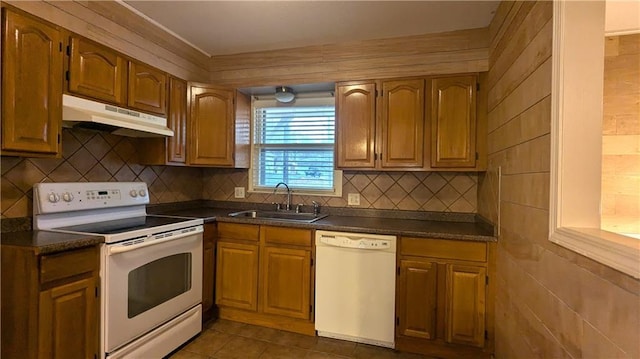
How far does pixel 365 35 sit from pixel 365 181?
1.29 metres

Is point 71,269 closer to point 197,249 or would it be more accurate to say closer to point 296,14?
point 197,249

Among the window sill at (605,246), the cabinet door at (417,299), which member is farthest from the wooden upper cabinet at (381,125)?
the window sill at (605,246)

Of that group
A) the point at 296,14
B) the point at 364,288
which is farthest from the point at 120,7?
the point at 364,288

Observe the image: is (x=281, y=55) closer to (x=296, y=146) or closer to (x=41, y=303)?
(x=296, y=146)

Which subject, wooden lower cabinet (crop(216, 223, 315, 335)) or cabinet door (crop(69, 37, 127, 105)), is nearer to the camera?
cabinet door (crop(69, 37, 127, 105))

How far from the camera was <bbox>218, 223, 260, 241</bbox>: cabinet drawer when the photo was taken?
2.60 m

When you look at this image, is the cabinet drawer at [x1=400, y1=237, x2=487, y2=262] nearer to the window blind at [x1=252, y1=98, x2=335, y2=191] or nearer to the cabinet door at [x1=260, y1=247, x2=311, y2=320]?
the cabinet door at [x1=260, y1=247, x2=311, y2=320]

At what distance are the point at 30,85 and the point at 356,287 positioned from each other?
233 cm

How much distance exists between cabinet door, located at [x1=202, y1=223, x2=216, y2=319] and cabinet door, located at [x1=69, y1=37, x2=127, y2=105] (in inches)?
46.6

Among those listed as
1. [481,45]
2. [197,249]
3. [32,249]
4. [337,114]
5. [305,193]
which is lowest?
[197,249]

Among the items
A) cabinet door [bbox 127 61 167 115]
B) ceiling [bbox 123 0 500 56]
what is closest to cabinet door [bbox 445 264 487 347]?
ceiling [bbox 123 0 500 56]

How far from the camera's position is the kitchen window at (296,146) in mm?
3105

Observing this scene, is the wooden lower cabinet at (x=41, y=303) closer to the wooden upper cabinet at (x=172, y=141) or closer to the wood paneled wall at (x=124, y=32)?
the wooden upper cabinet at (x=172, y=141)

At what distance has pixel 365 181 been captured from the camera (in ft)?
9.66
